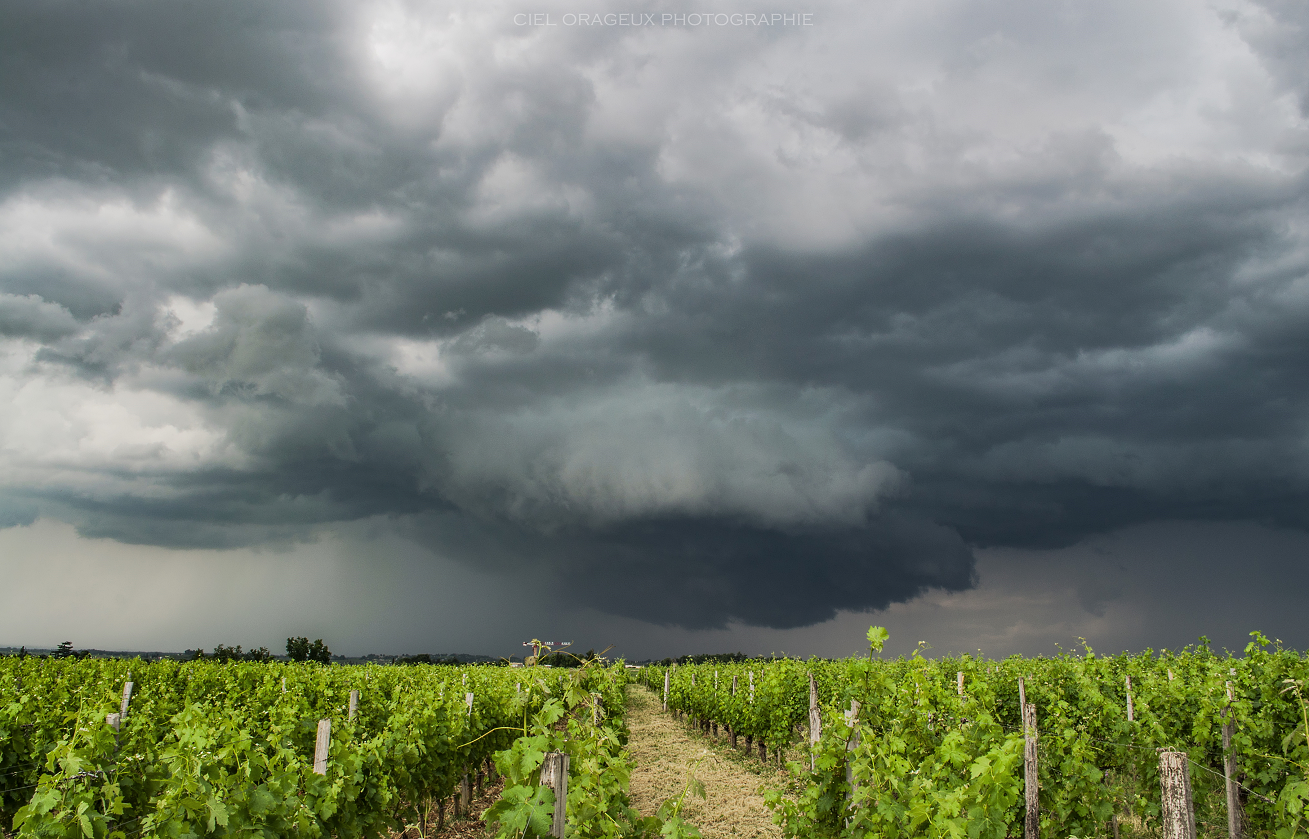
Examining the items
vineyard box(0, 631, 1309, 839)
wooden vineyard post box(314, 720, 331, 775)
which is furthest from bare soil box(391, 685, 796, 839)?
wooden vineyard post box(314, 720, 331, 775)

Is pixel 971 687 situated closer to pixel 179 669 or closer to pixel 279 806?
pixel 279 806

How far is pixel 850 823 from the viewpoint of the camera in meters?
5.66

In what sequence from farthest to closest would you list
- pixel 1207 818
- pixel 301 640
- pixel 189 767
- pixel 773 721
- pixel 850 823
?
pixel 301 640 < pixel 773 721 < pixel 1207 818 < pixel 850 823 < pixel 189 767

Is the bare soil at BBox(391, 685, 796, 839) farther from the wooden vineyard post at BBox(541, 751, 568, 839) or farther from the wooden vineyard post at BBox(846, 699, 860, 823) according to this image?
the wooden vineyard post at BBox(541, 751, 568, 839)

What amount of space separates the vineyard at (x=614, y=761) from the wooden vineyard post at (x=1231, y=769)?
0.09ft

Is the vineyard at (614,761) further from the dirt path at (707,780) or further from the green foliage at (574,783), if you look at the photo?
the dirt path at (707,780)

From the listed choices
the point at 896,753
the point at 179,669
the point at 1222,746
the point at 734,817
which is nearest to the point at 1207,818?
the point at 1222,746

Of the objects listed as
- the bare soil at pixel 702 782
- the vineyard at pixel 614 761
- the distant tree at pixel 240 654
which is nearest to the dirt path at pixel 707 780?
the bare soil at pixel 702 782

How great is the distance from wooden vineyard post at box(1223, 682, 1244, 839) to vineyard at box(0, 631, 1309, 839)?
3 centimetres

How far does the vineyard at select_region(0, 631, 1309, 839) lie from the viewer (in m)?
4.25

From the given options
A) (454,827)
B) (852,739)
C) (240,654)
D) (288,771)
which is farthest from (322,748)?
(240,654)

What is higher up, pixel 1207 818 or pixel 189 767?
pixel 189 767

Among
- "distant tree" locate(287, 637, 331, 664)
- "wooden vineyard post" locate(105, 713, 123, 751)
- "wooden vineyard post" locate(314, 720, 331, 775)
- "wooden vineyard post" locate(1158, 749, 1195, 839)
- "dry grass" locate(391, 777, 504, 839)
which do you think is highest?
A: "wooden vineyard post" locate(1158, 749, 1195, 839)

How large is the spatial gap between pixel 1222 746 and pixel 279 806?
36.0ft
